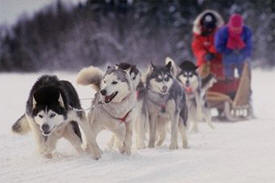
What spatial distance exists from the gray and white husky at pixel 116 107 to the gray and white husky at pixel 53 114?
0.56ft

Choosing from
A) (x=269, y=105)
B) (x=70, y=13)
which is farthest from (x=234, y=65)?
(x=70, y=13)

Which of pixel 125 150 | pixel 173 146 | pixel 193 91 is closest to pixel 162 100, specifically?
pixel 173 146

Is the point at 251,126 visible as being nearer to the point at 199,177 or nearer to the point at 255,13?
the point at 199,177

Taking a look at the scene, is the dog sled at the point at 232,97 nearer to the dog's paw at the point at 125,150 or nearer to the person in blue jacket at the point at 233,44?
the person in blue jacket at the point at 233,44

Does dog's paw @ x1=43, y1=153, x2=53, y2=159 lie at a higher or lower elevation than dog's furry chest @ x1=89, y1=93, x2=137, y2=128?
lower

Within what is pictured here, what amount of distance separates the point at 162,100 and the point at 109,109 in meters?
0.79

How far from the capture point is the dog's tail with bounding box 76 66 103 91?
15.0ft

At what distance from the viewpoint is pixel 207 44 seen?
847cm

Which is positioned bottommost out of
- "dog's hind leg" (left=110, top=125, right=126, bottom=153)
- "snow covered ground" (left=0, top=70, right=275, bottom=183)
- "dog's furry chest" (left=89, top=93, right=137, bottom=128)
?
"snow covered ground" (left=0, top=70, right=275, bottom=183)

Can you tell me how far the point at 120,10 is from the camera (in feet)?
73.8

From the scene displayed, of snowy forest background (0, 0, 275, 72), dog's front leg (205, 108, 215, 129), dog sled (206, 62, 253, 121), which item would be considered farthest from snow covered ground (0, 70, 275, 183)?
snowy forest background (0, 0, 275, 72)

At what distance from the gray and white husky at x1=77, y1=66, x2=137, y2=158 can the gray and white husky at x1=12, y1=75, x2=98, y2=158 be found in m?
0.17

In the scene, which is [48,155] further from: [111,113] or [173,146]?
[173,146]

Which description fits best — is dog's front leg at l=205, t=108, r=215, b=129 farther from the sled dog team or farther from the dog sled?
the sled dog team
